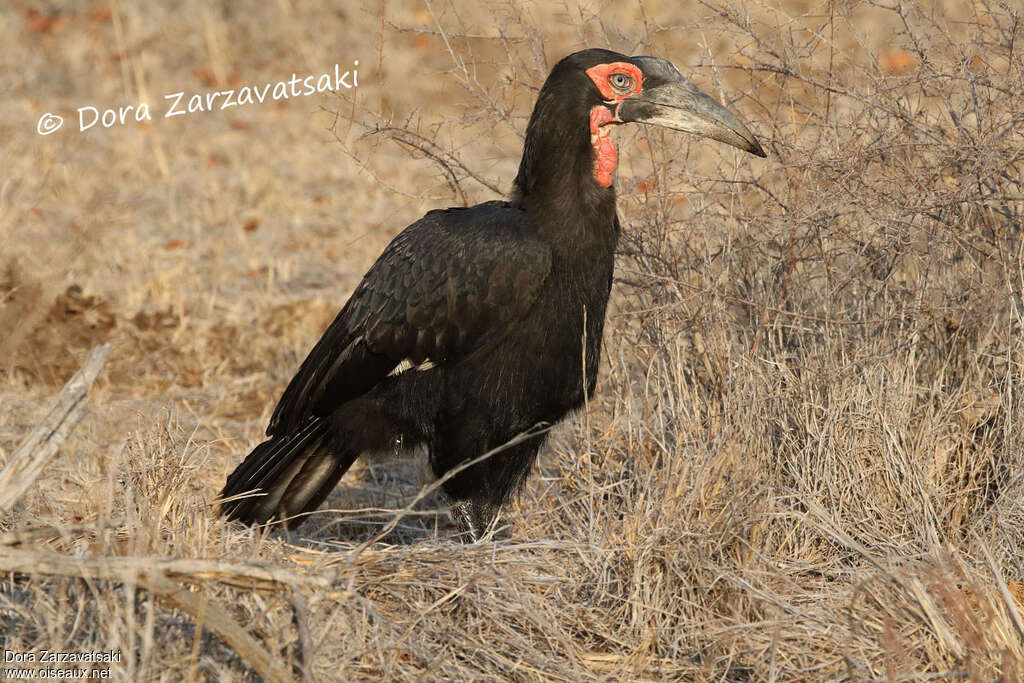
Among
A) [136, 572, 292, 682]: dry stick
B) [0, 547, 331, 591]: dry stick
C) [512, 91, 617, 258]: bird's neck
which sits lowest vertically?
[136, 572, 292, 682]: dry stick

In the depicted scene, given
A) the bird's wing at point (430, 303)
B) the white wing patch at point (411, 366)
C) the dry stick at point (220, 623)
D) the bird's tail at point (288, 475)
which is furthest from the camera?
the bird's tail at point (288, 475)

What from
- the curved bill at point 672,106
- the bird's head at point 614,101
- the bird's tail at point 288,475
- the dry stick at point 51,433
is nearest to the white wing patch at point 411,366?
the bird's tail at point 288,475

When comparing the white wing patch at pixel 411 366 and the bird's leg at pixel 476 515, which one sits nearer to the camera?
the white wing patch at pixel 411 366

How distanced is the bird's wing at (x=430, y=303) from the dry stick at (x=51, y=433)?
49.0 inches

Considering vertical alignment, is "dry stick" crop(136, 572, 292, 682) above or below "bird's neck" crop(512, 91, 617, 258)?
below

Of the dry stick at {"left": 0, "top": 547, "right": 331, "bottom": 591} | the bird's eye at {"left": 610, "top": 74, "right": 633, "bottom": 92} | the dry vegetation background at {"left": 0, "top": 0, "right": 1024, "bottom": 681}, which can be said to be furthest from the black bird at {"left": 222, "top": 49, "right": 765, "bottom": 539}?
the dry stick at {"left": 0, "top": 547, "right": 331, "bottom": 591}

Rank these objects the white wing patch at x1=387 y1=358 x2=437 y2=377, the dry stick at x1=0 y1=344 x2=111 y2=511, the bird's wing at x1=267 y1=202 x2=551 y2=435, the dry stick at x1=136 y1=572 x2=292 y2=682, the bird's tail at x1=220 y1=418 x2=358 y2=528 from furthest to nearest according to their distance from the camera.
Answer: the bird's tail at x1=220 y1=418 x2=358 y2=528 → the white wing patch at x1=387 y1=358 x2=437 y2=377 → the bird's wing at x1=267 y1=202 x2=551 y2=435 → the dry stick at x1=0 y1=344 x2=111 y2=511 → the dry stick at x1=136 y1=572 x2=292 y2=682

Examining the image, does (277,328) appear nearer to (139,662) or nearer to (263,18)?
(139,662)

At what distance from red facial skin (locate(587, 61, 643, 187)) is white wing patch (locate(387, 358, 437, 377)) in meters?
0.75

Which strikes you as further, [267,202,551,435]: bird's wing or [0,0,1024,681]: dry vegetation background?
[267,202,551,435]: bird's wing

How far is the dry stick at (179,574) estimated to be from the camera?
2.43 metres

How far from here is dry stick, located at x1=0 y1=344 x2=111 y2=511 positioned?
2535mm

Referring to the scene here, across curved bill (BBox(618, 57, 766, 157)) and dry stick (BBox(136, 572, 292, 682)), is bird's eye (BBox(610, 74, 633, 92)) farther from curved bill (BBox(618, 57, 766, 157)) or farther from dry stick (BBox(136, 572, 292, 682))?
dry stick (BBox(136, 572, 292, 682))

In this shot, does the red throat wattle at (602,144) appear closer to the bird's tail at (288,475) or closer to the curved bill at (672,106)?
the curved bill at (672,106)
